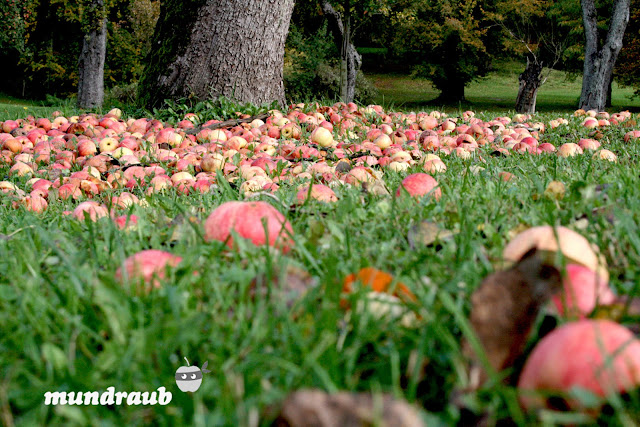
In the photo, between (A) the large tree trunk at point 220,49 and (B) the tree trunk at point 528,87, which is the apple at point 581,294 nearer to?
(A) the large tree trunk at point 220,49

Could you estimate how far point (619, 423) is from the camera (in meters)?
0.77

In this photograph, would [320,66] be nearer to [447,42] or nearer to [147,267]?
[447,42]

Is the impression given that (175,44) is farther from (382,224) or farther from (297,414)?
(297,414)

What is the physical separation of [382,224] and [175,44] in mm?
5512

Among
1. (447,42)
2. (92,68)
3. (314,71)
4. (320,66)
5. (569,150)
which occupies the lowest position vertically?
(569,150)

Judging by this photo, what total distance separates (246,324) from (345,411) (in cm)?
42

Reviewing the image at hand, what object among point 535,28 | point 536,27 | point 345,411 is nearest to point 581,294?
point 345,411

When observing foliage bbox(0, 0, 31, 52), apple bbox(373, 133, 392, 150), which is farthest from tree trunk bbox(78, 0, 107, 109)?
apple bbox(373, 133, 392, 150)

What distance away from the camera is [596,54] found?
14344mm

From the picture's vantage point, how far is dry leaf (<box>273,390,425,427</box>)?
0.72 metres

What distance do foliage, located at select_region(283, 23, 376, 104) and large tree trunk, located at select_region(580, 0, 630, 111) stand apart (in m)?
6.24

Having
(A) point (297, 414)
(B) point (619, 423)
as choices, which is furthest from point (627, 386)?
(A) point (297, 414)

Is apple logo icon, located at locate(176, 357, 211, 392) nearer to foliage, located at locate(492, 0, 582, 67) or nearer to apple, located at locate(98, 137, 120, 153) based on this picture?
apple, located at locate(98, 137, 120, 153)

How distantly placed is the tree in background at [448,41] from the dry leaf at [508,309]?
2545cm
